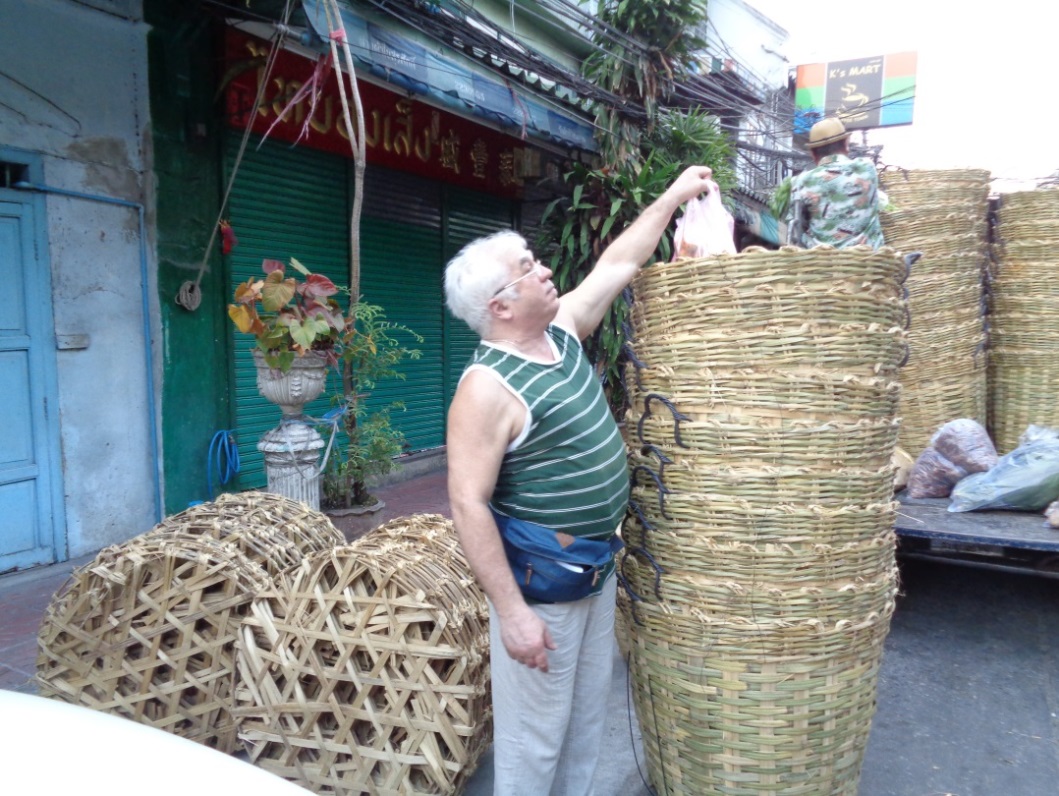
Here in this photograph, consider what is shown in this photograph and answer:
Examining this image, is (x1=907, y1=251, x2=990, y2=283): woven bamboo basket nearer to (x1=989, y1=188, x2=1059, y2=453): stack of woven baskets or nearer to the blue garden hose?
(x1=989, y1=188, x2=1059, y2=453): stack of woven baskets

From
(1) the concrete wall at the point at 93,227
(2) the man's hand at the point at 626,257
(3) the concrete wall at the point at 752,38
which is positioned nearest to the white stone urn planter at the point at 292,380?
(1) the concrete wall at the point at 93,227

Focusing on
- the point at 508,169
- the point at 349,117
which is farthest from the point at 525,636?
the point at 508,169

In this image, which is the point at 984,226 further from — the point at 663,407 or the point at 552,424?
the point at 552,424

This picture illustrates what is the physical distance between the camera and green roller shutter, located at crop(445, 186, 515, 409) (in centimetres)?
805

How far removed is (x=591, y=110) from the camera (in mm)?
7758

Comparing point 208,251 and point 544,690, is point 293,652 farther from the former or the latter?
point 208,251

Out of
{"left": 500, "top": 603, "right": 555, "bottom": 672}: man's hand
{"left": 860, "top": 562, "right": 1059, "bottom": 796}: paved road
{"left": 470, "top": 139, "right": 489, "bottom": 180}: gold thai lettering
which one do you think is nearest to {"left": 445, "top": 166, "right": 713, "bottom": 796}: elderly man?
{"left": 500, "top": 603, "right": 555, "bottom": 672}: man's hand

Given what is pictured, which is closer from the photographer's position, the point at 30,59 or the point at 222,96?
the point at 30,59

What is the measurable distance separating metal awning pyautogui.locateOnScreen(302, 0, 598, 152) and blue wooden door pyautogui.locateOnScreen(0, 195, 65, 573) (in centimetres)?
212

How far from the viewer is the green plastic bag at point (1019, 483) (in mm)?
3703

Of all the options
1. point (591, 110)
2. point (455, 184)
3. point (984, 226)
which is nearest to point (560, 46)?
point (591, 110)

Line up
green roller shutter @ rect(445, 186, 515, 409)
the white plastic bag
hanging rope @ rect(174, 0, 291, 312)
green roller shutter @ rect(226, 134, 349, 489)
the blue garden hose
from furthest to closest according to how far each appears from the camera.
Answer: green roller shutter @ rect(445, 186, 515, 409), green roller shutter @ rect(226, 134, 349, 489), the blue garden hose, hanging rope @ rect(174, 0, 291, 312), the white plastic bag

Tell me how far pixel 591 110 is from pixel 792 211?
14.6ft

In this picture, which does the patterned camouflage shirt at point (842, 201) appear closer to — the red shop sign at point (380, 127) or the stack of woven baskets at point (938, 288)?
the stack of woven baskets at point (938, 288)
